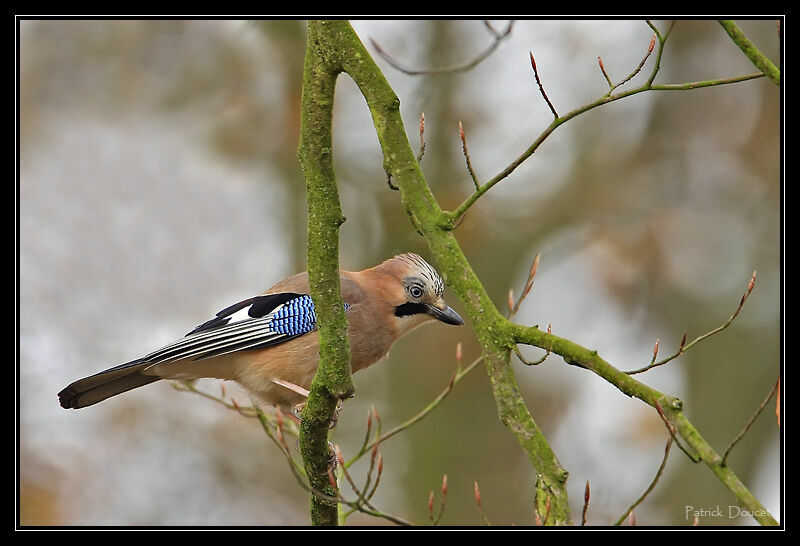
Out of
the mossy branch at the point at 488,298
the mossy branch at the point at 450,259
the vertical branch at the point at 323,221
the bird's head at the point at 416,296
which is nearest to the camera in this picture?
the mossy branch at the point at 488,298

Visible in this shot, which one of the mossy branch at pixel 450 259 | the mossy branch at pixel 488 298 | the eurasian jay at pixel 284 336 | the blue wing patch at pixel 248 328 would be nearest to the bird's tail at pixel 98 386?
the eurasian jay at pixel 284 336

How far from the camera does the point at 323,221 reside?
12.8 ft

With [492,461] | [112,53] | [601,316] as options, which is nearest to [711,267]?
[601,316]

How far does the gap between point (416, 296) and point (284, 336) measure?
35.1 inches

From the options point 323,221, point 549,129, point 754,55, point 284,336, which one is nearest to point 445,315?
point 284,336

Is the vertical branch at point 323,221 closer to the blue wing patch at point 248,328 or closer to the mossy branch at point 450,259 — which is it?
the mossy branch at point 450,259

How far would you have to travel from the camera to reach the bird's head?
591cm

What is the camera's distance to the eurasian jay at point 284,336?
17.7ft

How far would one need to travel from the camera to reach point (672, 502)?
1016 centimetres

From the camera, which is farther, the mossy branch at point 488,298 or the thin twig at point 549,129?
the thin twig at point 549,129

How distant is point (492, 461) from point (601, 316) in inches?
93.3

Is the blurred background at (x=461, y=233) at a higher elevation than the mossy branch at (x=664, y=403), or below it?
higher

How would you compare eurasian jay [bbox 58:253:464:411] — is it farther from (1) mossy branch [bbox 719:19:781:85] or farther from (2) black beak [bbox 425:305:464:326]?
(1) mossy branch [bbox 719:19:781:85]

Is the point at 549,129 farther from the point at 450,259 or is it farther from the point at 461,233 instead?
the point at 461,233
